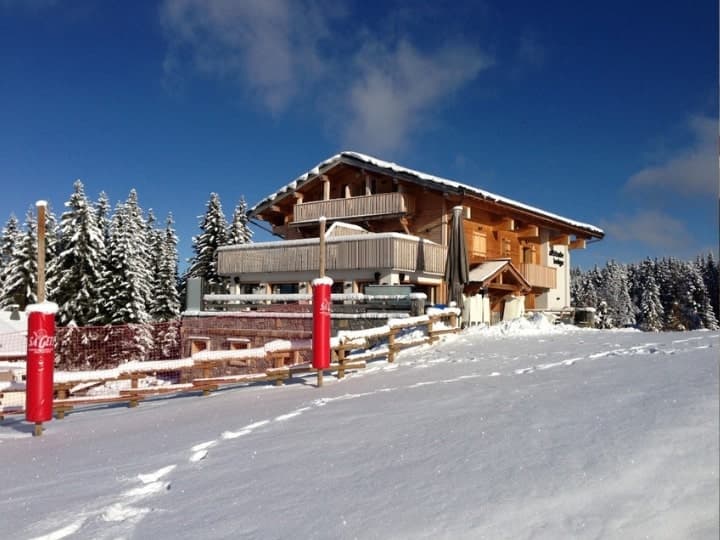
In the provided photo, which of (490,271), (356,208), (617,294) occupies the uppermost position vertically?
(356,208)

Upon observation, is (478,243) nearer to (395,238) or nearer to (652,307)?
(395,238)

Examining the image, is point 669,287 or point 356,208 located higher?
point 356,208

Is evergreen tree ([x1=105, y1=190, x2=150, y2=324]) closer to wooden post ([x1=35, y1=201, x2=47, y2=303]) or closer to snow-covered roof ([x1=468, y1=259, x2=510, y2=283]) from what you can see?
snow-covered roof ([x1=468, y1=259, x2=510, y2=283])

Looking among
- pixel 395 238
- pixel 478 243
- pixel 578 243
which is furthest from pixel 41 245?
pixel 578 243

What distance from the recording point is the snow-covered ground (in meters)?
3.53

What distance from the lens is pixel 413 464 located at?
15.6 feet

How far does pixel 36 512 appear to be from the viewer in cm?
509

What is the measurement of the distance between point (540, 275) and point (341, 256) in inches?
431

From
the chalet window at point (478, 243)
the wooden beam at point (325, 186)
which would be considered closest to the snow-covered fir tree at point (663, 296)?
the chalet window at point (478, 243)

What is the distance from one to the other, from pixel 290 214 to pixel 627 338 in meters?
19.4

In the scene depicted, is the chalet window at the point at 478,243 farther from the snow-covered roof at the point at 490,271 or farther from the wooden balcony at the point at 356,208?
the wooden balcony at the point at 356,208

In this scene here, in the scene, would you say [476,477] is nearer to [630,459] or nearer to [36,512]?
[630,459]

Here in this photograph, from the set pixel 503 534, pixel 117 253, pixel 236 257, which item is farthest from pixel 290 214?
pixel 503 534

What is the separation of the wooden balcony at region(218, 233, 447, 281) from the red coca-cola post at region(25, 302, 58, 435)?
501 inches
